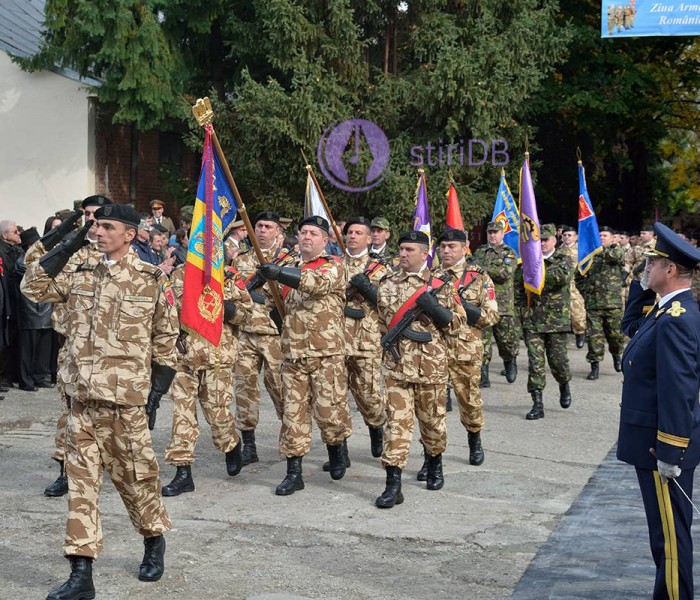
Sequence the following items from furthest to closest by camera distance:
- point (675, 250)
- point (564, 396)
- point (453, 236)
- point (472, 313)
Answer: point (564, 396) → point (453, 236) → point (472, 313) → point (675, 250)

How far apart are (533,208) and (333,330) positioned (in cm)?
516

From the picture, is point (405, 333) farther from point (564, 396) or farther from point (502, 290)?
point (502, 290)

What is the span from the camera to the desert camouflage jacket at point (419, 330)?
7887 mm

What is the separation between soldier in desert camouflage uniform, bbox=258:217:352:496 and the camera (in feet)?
26.8

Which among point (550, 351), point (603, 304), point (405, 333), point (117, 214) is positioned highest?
point (117, 214)

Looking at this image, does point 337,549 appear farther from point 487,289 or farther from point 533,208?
point 533,208

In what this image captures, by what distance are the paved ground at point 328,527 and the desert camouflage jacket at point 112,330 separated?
3.62 ft

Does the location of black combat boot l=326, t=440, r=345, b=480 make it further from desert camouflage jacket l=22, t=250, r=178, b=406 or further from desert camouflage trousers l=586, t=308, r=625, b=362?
desert camouflage trousers l=586, t=308, r=625, b=362

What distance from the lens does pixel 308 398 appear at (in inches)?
327

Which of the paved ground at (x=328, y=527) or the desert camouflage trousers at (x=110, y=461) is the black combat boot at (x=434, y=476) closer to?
the paved ground at (x=328, y=527)

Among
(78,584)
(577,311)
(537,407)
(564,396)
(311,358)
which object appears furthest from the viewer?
(577,311)

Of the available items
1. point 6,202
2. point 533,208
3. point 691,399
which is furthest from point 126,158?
point 691,399

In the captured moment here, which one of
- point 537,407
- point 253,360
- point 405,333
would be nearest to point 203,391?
point 253,360

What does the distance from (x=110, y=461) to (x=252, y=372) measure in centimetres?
322
